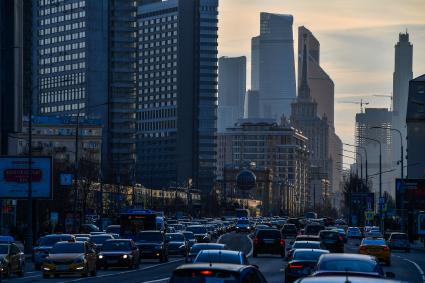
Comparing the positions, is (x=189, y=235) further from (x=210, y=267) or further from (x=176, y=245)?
(x=210, y=267)

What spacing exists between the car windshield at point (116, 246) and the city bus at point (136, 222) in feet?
76.4

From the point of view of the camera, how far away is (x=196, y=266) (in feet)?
59.6

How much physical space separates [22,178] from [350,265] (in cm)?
5412

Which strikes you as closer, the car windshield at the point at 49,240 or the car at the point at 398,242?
the car windshield at the point at 49,240

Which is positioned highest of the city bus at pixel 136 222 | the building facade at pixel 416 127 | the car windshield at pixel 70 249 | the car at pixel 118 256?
the building facade at pixel 416 127

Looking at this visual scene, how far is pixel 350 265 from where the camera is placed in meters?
23.3

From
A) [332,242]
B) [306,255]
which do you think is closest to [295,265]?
[306,255]

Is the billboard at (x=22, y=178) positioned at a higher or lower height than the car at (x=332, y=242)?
higher

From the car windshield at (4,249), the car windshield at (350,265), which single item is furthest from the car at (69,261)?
the car windshield at (350,265)

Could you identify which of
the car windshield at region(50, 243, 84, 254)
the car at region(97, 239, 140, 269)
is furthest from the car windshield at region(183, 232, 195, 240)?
the car windshield at region(50, 243, 84, 254)

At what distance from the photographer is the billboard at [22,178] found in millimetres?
75375

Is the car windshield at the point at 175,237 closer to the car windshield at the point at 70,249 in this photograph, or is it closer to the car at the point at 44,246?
the car at the point at 44,246

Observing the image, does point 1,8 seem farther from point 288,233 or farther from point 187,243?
point 187,243

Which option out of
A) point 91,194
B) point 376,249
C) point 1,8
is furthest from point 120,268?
point 91,194
